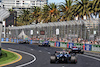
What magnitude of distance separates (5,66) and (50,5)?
2749 inches

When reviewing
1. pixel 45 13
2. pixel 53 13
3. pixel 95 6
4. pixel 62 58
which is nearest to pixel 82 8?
pixel 95 6

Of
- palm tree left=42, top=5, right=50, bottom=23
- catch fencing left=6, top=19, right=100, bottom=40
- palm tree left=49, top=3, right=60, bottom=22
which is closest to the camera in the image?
catch fencing left=6, top=19, right=100, bottom=40

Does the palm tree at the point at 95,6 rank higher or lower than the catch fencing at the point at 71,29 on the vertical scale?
higher

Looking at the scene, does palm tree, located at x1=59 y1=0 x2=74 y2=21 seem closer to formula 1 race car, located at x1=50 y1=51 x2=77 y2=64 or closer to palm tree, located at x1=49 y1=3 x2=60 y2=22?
palm tree, located at x1=49 y1=3 x2=60 y2=22

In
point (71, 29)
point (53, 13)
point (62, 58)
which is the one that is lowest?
point (62, 58)

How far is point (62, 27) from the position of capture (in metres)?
51.3

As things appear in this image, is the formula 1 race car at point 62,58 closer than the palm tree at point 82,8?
Yes

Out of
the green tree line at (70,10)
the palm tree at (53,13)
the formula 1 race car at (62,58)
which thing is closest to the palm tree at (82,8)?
the green tree line at (70,10)

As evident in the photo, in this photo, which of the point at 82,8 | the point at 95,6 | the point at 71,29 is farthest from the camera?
the point at 82,8

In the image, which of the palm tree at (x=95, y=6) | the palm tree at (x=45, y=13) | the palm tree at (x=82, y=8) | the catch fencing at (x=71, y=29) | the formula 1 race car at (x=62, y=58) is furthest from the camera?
the palm tree at (x=45, y=13)

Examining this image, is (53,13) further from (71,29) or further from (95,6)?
(71,29)

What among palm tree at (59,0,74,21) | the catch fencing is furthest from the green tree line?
the catch fencing

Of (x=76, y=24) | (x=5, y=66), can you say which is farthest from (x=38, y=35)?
(x=5, y=66)

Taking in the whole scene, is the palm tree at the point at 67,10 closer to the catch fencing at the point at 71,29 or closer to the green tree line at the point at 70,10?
the green tree line at the point at 70,10
